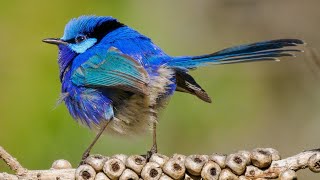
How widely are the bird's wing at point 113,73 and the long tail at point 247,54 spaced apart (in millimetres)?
236

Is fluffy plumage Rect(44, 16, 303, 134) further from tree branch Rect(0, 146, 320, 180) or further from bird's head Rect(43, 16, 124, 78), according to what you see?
tree branch Rect(0, 146, 320, 180)

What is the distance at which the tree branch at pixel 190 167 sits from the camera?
3756mm

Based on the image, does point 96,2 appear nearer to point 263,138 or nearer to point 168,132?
point 168,132

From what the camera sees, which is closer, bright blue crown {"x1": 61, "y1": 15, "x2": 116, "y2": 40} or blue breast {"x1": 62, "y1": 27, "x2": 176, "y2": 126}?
blue breast {"x1": 62, "y1": 27, "x2": 176, "y2": 126}

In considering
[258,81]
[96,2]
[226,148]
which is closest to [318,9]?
[258,81]

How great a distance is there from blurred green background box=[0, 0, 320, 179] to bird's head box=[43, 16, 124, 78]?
16.3 inches

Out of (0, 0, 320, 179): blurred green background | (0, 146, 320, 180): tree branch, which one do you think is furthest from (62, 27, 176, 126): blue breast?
(0, 146, 320, 180): tree branch

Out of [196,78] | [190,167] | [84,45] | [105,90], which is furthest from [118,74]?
[196,78]

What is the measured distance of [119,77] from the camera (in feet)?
16.3

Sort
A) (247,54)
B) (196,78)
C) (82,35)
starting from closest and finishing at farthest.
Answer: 1. (247,54)
2. (82,35)
3. (196,78)

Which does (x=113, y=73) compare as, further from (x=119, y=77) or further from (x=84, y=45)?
(x=84, y=45)

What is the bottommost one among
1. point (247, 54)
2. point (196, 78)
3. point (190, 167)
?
point (196, 78)

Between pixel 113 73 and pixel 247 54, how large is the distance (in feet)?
2.80

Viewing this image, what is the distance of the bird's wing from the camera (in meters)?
4.88
